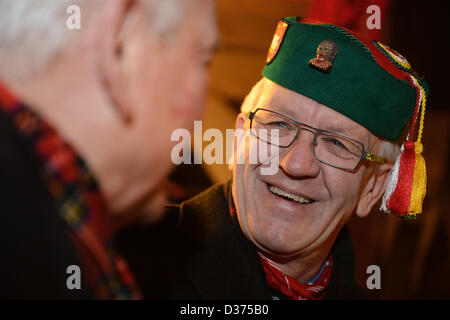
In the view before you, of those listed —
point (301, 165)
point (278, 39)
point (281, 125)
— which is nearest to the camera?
point (301, 165)

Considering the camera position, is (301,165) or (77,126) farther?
(301,165)

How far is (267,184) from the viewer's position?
1.63 meters

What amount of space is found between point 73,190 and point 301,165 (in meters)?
1.02

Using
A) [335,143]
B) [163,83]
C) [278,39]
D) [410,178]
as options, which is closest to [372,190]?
[410,178]

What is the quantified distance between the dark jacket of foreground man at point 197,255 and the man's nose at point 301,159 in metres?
0.35

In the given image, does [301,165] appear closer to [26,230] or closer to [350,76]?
[350,76]

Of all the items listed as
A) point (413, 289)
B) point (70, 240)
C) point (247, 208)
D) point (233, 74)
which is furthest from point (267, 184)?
point (413, 289)

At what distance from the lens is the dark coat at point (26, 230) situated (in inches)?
25.3

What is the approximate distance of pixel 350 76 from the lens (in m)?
1.58

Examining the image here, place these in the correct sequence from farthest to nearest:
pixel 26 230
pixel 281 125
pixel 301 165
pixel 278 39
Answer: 1. pixel 278 39
2. pixel 281 125
3. pixel 301 165
4. pixel 26 230

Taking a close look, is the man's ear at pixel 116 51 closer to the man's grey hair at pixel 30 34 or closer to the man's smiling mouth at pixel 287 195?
the man's grey hair at pixel 30 34

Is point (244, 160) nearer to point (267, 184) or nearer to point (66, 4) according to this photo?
point (267, 184)

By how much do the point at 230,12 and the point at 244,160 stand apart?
2.39 metres

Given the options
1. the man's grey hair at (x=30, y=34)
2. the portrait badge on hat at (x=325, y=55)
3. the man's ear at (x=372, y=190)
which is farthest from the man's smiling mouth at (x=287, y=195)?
the man's grey hair at (x=30, y=34)
